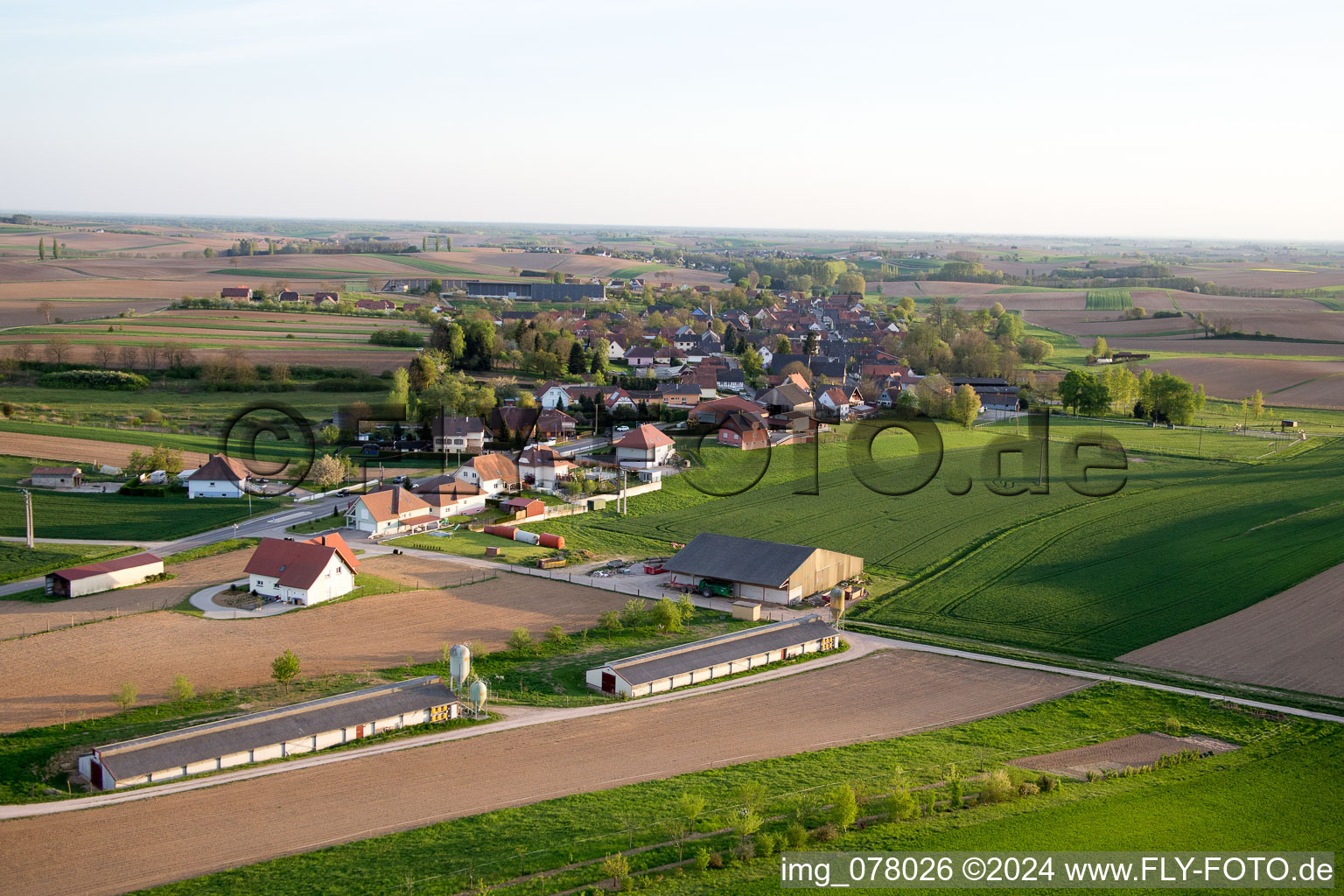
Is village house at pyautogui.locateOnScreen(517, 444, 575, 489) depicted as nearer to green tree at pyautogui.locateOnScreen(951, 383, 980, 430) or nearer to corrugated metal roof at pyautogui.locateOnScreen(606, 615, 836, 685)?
corrugated metal roof at pyautogui.locateOnScreen(606, 615, 836, 685)

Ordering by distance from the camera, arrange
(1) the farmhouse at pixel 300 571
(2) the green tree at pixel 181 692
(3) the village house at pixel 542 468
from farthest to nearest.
A: (3) the village house at pixel 542 468 → (1) the farmhouse at pixel 300 571 → (2) the green tree at pixel 181 692

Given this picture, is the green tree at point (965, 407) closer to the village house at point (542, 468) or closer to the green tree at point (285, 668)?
the village house at point (542, 468)

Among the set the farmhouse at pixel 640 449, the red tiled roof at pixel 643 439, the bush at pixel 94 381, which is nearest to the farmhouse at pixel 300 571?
the farmhouse at pixel 640 449

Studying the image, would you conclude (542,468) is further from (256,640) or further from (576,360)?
(576,360)

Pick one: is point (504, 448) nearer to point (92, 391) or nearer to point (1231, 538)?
point (92, 391)

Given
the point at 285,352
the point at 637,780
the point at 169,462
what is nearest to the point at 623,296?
the point at 285,352
